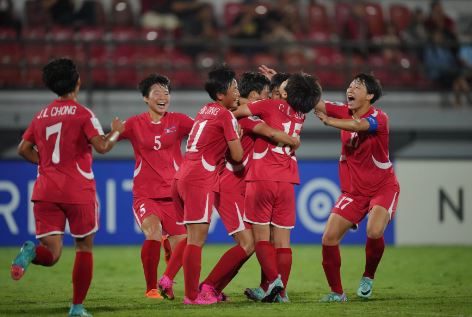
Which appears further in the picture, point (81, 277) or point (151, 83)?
point (151, 83)

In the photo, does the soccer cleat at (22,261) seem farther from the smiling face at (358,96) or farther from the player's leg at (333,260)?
the smiling face at (358,96)

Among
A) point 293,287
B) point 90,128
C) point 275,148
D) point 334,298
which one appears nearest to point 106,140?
point 90,128

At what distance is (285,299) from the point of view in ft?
27.3

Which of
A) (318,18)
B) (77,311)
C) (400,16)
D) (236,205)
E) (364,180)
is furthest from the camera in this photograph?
(400,16)

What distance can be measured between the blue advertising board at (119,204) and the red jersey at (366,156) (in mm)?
6010

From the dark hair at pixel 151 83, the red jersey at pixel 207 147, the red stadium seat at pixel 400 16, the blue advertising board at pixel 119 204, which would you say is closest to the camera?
the red jersey at pixel 207 147

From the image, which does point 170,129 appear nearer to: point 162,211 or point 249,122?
point 162,211

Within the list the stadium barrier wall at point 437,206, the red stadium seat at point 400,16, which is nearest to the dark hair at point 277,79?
the stadium barrier wall at point 437,206

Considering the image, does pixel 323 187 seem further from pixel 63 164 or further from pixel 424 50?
pixel 63 164

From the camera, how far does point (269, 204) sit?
8211mm

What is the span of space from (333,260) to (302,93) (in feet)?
5.15

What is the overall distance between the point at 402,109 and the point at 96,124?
9.82 meters

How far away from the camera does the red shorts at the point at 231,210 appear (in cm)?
831

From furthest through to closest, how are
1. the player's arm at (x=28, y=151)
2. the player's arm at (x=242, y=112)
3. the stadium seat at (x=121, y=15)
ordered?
the stadium seat at (x=121, y=15) < the player's arm at (x=242, y=112) < the player's arm at (x=28, y=151)
